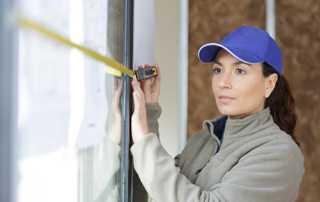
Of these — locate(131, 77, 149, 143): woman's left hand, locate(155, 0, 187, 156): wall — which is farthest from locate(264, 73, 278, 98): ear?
locate(155, 0, 187, 156): wall

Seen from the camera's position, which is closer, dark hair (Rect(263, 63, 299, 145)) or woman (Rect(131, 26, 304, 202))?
woman (Rect(131, 26, 304, 202))

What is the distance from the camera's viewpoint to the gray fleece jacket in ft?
4.01

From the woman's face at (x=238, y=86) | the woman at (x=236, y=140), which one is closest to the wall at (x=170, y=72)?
the woman at (x=236, y=140)

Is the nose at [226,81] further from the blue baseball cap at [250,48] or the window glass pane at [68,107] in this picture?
the window glass pane at [68,107]

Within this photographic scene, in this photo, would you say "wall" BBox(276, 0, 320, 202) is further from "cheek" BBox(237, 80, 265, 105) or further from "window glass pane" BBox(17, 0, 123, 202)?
"window glass pane" BBox(17, 0, 123, 202)

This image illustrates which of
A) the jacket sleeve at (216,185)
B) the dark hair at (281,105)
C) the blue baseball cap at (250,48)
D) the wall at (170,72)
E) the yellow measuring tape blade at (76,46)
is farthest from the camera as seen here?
the wall at (170,72)

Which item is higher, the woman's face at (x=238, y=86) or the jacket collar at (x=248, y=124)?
the woman's face at (x=238, y=86)

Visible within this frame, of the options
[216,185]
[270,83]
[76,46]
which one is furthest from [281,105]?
[76,46]

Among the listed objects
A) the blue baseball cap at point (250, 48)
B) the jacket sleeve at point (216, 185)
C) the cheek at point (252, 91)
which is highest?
the blue baseball cap at point (250, 48)

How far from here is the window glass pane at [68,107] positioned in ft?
2.31

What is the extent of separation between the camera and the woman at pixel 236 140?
4.04 feet

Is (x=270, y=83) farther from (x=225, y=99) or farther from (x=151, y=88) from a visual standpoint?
(x=151, y=88)

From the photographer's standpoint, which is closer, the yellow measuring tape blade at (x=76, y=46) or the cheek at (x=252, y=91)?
the yellow measuring tape blade at (x=76, y=46)

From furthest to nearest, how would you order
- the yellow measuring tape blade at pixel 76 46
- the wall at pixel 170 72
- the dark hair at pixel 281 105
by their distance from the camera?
the wall at pixel 170 72 < the dark hair at pixel 281 105 < the yellow measuring tape blade at pixel 76 46
